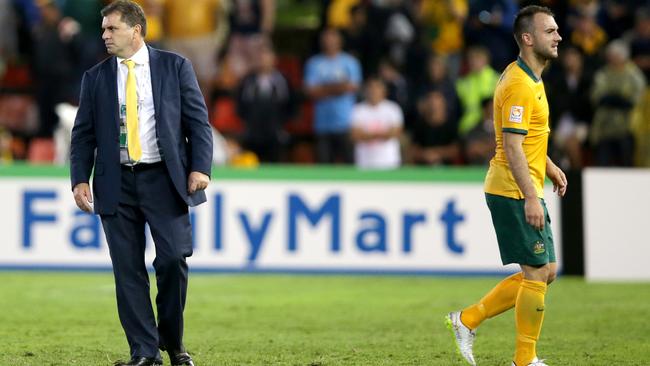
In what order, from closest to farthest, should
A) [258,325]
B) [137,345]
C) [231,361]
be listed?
[137,345] → [231,361] → [258,325]

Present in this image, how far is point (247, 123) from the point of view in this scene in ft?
57.1

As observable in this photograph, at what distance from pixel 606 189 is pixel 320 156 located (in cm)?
406

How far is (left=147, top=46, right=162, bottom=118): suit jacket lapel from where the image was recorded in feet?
25.2

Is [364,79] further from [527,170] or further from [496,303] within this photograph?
[527,170]

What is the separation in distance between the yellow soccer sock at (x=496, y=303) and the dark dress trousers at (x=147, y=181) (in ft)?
5.78

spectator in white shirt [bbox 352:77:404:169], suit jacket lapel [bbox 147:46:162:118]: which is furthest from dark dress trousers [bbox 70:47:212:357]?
spectator in white shirt [bbox 352:77:404:169]

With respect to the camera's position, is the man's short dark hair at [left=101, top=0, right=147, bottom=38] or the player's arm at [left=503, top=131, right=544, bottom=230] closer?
the player's arm at [left=503, top=131, right=544, bottom=230]

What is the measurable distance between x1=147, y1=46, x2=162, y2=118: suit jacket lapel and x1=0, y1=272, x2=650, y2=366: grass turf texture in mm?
1693

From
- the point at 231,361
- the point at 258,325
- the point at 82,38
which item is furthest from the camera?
the point at 82,38

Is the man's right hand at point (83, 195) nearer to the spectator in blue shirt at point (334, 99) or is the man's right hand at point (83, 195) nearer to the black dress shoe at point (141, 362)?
the black dress shoe at point (141, 362)

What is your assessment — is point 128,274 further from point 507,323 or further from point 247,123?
point 247,123

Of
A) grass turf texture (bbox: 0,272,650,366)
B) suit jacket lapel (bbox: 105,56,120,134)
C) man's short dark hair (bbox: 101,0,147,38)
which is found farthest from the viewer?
grass turf texture (bbox: 0,272,650,366)

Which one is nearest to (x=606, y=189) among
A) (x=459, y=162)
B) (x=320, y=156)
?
(x=459, y=162)

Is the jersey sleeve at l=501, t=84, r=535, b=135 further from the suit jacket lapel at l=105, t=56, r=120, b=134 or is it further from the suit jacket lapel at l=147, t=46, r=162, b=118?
the suit jacket lapel at l=105, t=56, r=120, b=134
